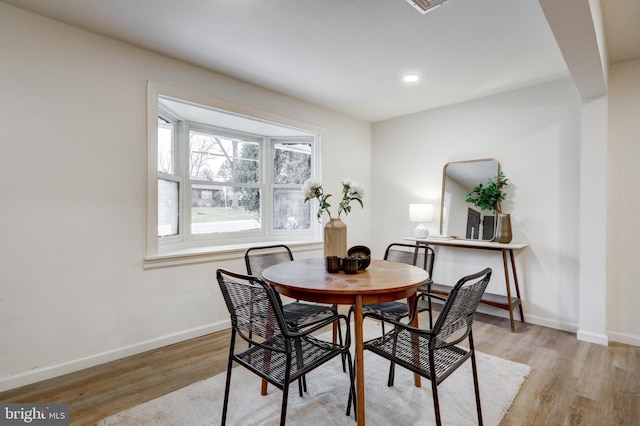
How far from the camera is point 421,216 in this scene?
3.94 metres

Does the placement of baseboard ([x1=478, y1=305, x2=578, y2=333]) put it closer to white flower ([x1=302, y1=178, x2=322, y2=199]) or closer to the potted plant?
the potted plant

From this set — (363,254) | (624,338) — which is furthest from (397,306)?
(624,338)

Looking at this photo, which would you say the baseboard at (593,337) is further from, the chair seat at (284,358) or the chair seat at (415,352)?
the chair seat at (284,358)

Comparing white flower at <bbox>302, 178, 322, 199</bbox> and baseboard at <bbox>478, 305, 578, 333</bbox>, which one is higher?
white flower at <bbox>302, 178, 322, 199</bbox>

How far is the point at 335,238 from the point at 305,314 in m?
0.56

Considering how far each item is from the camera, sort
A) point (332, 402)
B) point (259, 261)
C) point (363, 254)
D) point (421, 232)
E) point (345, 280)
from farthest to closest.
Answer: point (421, 232) → point (259, 261) → point (363, 254) → point (332, 402) → point (345, 280)

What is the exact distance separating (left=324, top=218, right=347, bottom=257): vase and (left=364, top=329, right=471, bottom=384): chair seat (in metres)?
0.63

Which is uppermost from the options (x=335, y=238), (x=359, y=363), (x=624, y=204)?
(x=624, y=204)

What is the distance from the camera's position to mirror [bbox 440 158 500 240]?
3.59 m

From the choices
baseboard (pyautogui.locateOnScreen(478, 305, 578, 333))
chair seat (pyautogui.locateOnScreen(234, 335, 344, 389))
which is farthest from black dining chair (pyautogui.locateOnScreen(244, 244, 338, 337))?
baseboard (pyautogui.locateOnScreen(478, 305, 578, 333))

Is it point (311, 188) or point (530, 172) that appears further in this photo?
point (530, 172)

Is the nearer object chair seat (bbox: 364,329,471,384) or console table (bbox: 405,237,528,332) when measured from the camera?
chair seat (bbox: 364,329,471,384)

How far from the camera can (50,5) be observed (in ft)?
6.73

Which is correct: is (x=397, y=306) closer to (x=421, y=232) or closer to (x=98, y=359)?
(x=421, y=232)
